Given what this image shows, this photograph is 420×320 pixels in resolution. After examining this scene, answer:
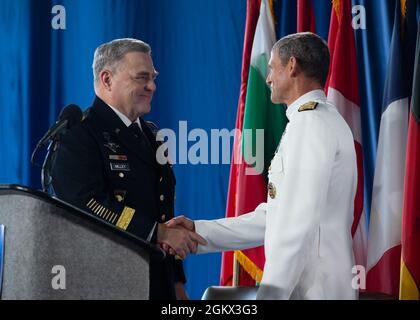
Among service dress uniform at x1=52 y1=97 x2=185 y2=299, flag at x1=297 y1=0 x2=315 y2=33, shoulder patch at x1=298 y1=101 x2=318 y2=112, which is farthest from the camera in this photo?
flag at x1=297 y1=0 x2=315 y2=33

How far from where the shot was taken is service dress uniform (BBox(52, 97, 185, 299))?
8.09 ft

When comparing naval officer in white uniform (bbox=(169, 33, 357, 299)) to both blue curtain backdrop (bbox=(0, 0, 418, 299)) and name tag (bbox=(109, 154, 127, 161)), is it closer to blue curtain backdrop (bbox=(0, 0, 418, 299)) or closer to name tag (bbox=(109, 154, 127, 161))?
name tag (bbox=(109, 154, 127, 161))

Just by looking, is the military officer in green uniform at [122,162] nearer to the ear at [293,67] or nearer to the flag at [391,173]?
the ear at [293,67]

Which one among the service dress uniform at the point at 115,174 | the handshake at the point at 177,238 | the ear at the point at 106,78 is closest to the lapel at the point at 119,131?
the service dress uniform at the point at 115,174

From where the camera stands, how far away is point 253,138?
372 centimetres

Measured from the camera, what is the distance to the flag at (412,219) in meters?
3.14

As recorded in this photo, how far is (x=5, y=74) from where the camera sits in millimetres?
4250

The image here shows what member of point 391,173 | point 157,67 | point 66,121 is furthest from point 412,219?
point 157,67

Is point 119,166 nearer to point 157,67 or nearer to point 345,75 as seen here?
point 345,75

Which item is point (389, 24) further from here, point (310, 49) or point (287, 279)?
point (287, 279)

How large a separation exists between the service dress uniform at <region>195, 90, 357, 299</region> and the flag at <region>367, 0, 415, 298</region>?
1.00m

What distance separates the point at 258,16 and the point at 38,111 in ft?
4.48

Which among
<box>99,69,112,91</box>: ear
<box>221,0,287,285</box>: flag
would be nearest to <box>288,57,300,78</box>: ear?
<box>99,69,112,91</box>: ear

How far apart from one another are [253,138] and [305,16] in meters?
0.71
